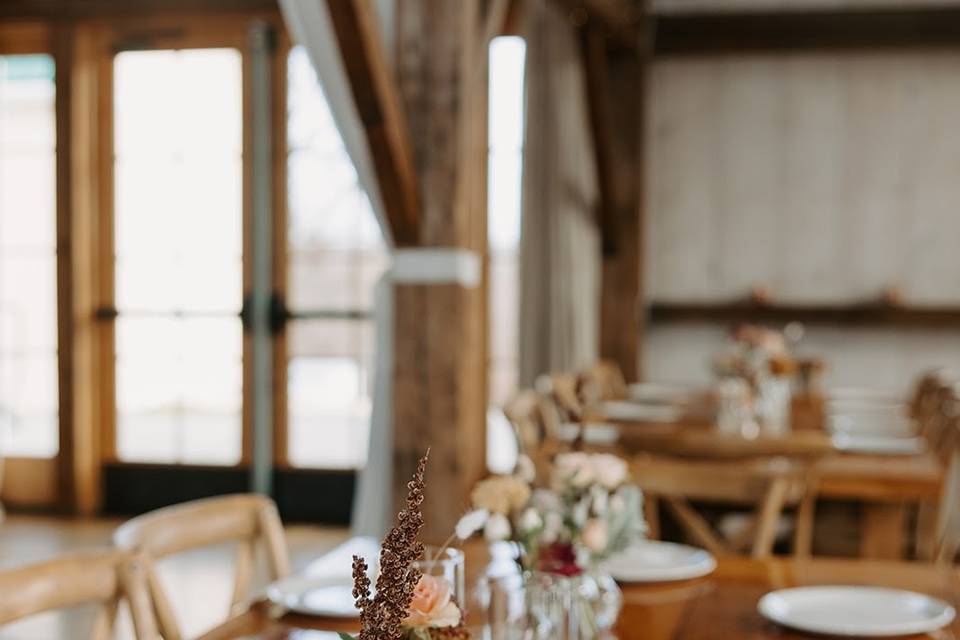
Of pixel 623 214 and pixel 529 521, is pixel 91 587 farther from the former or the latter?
pixel 623 214

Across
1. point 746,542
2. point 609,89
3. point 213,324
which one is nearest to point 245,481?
point 213,324

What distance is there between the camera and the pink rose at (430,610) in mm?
1107

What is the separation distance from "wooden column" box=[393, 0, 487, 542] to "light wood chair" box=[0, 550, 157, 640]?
222 centimetres

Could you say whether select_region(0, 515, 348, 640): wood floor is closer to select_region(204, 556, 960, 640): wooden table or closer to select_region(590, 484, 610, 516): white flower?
select_region(204, 556, 960, 640): wooden table

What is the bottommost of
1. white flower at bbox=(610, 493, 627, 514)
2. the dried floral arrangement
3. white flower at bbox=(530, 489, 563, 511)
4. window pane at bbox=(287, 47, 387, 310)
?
white flower at bbox=(610, 493, 627, 514)

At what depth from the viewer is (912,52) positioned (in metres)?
7.76

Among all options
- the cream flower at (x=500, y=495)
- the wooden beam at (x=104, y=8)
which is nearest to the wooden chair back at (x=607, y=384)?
the wooden beam at (x=104, y=8)

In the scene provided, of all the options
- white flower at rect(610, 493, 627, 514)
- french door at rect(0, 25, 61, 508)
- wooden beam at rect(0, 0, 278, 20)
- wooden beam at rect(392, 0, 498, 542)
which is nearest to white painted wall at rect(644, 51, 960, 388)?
wooden beam at rect(0, 0, 278, 20)

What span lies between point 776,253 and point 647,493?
18.3 ft

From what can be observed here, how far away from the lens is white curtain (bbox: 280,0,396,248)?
3.66 m

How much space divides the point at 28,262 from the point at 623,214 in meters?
3.75

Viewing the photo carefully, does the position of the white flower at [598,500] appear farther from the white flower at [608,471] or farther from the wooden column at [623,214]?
the wooden column at [623,214]

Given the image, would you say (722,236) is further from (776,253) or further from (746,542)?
(746,542)

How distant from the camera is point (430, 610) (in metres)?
1.11
